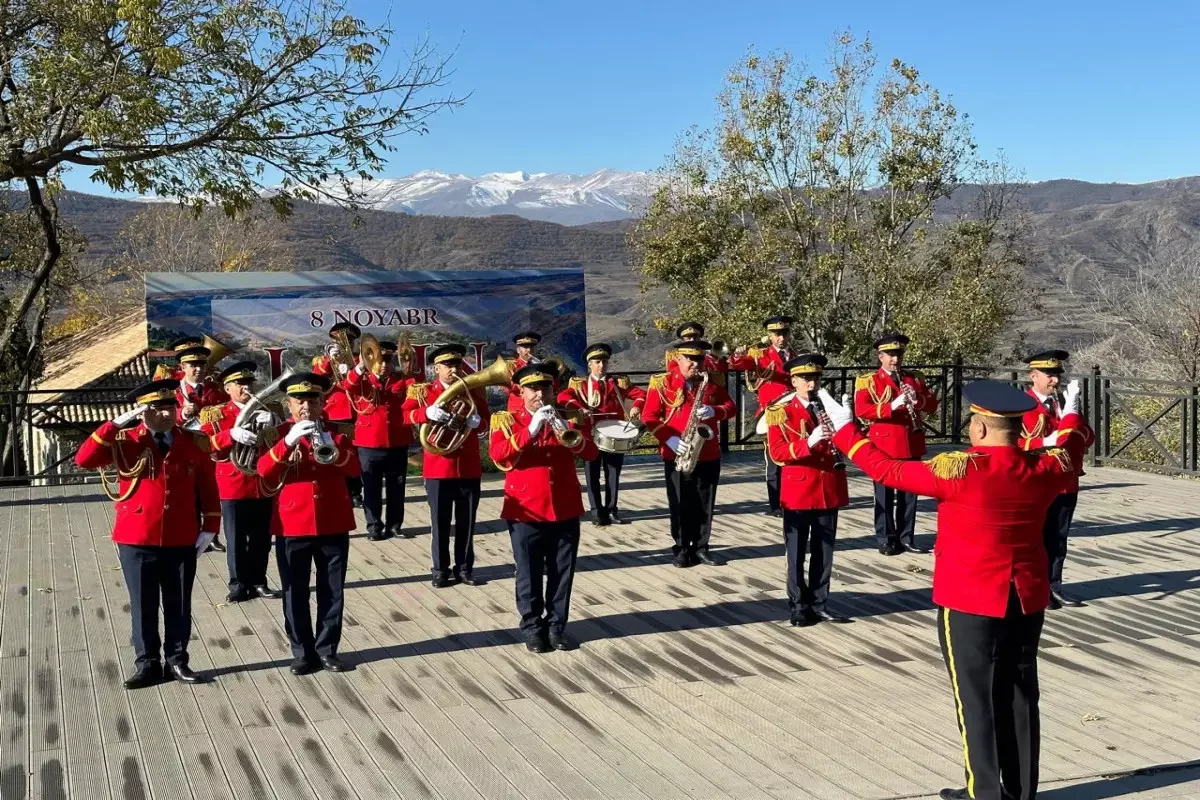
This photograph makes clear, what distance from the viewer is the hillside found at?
77000mm

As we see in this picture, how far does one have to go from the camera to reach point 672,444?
1019cm

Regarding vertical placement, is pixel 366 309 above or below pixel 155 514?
above

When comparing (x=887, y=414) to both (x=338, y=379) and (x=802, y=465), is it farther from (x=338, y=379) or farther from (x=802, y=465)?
(x=338, y=379)

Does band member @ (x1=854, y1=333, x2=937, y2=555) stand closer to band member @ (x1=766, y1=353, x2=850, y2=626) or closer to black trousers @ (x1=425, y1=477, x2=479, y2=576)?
band member @ (x1=766, y1=353, x2=850, y2=626)

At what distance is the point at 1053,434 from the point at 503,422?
389 cm

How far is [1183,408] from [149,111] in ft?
44.3

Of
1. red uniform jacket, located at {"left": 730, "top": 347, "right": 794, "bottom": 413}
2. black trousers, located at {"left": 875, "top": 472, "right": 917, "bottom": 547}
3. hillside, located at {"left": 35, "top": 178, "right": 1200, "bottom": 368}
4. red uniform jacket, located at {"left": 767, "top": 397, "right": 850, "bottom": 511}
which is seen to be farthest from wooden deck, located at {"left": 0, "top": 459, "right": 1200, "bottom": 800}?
hillside, located at {"left": 35, "top": 178, "right": 1200, "bottom": 368}

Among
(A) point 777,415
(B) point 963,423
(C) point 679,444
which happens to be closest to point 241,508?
(C) point 679,444

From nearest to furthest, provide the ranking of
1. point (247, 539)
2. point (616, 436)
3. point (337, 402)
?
point (247, 539) < point (616, 436) < point (337, 402)

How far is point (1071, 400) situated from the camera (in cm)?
812

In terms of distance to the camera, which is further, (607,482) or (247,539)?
(607,482)

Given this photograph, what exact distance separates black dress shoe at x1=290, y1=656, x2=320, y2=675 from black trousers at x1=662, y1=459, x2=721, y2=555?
3966mm

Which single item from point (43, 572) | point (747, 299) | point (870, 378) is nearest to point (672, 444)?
point (870, 378)

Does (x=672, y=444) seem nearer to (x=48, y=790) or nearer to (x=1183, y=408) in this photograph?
(x=48, y=790)
